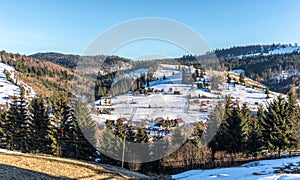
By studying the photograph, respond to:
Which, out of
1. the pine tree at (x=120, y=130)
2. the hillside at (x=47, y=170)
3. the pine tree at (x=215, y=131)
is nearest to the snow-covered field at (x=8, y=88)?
the pine tree at (x=120, y=130)

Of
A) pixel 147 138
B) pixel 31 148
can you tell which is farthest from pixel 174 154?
pixel 31 148

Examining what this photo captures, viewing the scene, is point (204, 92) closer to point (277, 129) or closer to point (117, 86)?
point (117, 86)

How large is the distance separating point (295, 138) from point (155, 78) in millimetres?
77303

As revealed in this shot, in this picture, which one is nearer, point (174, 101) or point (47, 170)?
point (47, 170)

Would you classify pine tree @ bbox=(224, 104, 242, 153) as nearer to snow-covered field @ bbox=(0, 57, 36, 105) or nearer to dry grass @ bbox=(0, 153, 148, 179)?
dry grass @ bbox=(0, 153, 148, 179)

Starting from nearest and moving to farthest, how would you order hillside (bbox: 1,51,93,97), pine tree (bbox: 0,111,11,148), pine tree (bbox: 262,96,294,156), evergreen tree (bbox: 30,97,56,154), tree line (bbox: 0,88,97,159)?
1. pine tree (bbox: 262,96,294,156)
2. tree line (bbox: 0,88,97,159)
3. evergreen tree (bbox: 30,97,56,154)
4. pine tree (bbox: 0,111,11,148)
5. hillside (bbox: 1,51,93,97)

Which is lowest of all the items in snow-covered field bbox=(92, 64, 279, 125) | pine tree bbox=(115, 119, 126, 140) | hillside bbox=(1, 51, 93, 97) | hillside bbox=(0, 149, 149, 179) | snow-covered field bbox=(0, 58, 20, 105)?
hillside bbox=(0, 149, 149, 179)

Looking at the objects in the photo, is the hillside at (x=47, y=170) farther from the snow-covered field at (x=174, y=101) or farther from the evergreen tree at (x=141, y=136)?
the snow-covered field at (x=174, y=101)

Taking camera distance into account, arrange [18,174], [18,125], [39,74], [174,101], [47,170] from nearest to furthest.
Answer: [18,174] < [47,170] < [18,125] < [174,101] < [39,74]

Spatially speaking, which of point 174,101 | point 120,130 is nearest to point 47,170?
point 120,130

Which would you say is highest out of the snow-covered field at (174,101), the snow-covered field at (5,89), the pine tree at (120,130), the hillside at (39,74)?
the hillside at (39,74)

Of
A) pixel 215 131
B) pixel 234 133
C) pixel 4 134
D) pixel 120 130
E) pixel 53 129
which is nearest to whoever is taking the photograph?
pixel 234 133

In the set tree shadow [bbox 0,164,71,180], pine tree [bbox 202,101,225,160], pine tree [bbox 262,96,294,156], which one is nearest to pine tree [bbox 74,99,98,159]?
pine tree [bbox 202,101,225,160]

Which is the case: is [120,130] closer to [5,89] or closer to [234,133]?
[234,133]
